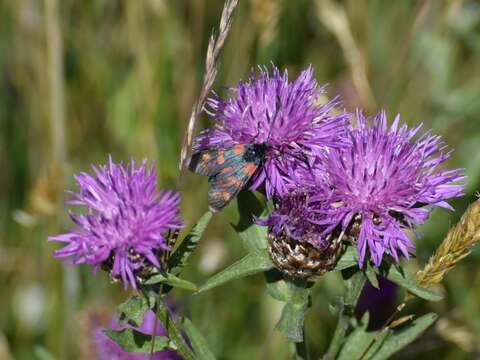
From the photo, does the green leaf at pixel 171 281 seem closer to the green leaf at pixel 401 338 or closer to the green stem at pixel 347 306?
the green stem at pixel 347 306

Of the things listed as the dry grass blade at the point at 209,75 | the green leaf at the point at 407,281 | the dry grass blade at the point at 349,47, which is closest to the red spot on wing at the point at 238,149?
the dry grass blade at the point at 209,75

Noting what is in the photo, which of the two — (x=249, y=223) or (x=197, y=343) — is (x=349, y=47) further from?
(x=197, y=343)

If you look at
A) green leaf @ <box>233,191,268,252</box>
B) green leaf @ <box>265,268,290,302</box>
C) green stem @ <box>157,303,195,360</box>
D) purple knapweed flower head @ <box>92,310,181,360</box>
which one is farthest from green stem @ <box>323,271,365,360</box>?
purple knapweed flower head @ <box>92,310,181,360</box>

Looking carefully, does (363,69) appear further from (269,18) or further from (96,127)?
(96,127)

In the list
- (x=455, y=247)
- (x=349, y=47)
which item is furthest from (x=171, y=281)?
(x=349, y=47)

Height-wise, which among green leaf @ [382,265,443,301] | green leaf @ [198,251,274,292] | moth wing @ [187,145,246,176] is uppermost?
moth wing @ [187,145,246,176]

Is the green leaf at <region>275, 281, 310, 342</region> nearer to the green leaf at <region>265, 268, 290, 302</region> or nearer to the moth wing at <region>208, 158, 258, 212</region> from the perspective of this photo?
the green leaf at <region>265, 268, 290, 302</region>

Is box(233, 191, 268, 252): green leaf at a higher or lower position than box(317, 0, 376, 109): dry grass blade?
lower
